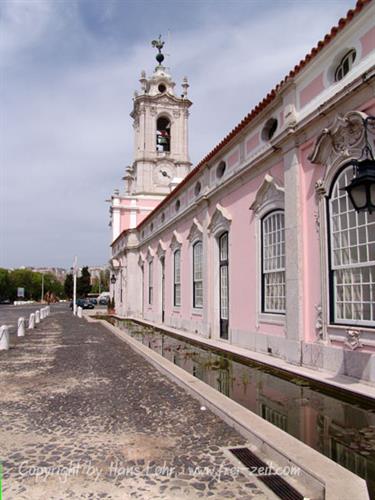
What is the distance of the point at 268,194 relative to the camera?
31.1 feet

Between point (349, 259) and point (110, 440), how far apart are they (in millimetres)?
4623

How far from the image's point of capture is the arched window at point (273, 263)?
29.3 ft

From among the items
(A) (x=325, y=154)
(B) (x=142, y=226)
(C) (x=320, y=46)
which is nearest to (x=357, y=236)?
(A) (x=325, y=154)

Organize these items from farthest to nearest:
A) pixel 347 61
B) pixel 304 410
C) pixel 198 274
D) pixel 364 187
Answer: pixel 198 274, pixel 347 61, pixel 364 187, pixel 304 410

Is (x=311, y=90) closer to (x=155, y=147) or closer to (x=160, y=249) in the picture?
(x=160, y=249)

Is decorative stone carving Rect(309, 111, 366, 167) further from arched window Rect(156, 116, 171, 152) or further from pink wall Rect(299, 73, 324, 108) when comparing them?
arched window Rect(156, 116, 171, 152)

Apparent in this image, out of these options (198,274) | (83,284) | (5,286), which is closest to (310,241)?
(198,274)

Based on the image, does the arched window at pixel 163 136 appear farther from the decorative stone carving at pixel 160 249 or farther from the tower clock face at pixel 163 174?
the decorative stone carving at pixel 160 249

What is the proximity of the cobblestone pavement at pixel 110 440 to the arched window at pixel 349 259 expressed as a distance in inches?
116

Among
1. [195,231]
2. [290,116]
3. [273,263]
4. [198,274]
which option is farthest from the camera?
[195,231]

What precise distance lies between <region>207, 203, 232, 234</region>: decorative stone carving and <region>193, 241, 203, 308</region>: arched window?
1593 millimetres

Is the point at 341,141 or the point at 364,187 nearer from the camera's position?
the point at 364,187

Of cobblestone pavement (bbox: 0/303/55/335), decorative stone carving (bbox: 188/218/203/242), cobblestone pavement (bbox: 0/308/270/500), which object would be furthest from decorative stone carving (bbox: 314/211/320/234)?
cobblestone pavement (bbox: 0/303/55/335)

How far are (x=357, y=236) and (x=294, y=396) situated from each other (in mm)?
2676
